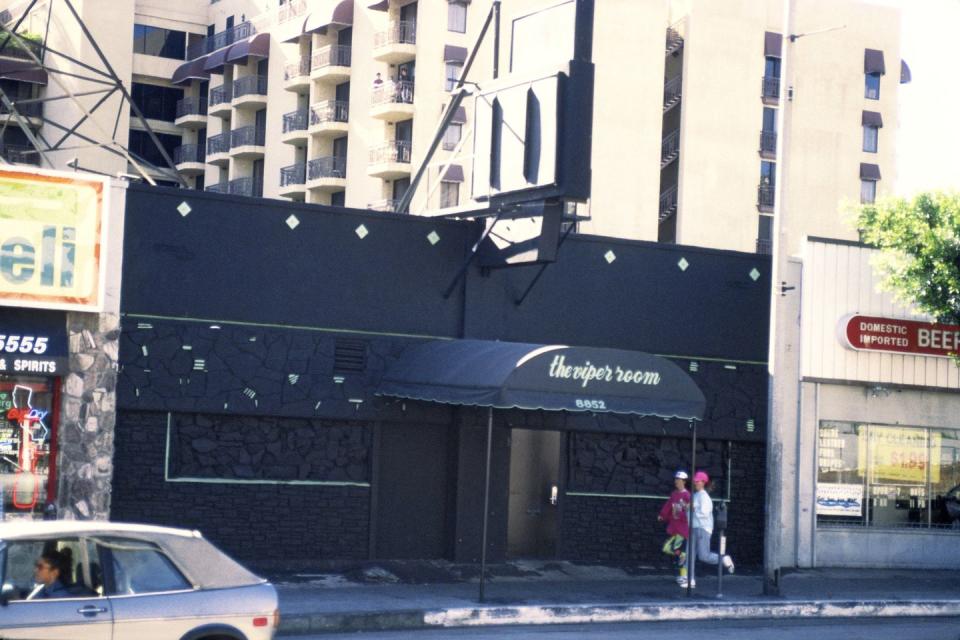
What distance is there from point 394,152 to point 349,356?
4005cm

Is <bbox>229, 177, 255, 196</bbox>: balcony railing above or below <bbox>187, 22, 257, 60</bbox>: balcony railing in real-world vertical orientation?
below

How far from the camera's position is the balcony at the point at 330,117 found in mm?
63344

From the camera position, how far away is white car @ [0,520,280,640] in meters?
10.5

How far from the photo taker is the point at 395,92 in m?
60.4

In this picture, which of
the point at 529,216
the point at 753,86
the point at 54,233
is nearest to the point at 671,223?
the point at 753,86

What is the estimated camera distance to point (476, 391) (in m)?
19.0

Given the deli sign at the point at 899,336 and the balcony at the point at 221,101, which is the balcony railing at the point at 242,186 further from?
the deli sign at the point at 899,336

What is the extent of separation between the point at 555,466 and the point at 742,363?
361cm

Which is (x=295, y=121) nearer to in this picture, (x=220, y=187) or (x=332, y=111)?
(x=332, y=111)

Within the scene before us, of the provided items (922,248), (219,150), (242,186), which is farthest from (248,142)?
(922,248)

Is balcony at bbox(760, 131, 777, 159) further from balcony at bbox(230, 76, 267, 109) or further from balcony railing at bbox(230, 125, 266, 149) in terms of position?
balcony railing at bbox(230, 125, 266, 149)

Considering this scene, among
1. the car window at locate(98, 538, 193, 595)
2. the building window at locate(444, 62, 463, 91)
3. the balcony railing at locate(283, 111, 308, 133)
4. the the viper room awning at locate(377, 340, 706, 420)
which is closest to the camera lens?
the car window at locate(98, 538, 193, 595)

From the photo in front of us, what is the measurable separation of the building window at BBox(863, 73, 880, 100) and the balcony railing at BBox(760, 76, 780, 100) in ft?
17.5

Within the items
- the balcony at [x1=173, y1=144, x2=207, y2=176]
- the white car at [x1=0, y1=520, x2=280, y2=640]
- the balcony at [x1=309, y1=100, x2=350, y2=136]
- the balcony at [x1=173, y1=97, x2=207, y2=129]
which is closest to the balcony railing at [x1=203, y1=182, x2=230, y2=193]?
the balcony at [x1=173, y1=144, x2=207, y2=176]
